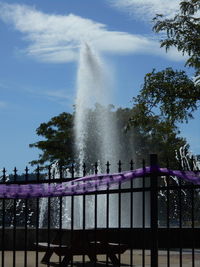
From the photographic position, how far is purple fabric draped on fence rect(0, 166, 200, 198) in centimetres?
825

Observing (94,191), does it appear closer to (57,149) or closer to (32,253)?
(32,253)

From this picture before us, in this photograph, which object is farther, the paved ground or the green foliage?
the green foliage

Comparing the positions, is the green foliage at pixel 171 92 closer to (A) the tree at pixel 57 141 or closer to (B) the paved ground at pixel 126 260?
(B) the paved ground at pixel 126 260

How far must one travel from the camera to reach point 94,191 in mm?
8438

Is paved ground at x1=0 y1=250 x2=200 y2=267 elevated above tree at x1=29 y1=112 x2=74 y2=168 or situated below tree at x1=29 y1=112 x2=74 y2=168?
below

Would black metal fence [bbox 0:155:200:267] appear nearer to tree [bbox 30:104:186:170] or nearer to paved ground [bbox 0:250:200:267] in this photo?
paved ground [bbox 0:250:200:267]

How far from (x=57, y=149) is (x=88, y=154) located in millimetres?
2747

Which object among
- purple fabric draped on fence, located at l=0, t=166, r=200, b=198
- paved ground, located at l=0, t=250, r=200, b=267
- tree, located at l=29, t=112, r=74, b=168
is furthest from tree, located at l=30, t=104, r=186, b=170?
→ purple fabric draped on fence, located at l=0, t=166, r=200, b=198

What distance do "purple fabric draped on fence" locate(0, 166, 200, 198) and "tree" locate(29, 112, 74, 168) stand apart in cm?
4484

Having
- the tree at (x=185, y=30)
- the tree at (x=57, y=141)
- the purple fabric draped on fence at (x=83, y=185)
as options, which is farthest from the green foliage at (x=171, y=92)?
the tree at (x=57, y=141)

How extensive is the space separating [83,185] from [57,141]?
46330 mm

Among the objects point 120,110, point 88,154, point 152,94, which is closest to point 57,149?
point 88,154

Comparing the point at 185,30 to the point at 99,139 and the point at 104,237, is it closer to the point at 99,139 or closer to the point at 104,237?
the point at 104,237

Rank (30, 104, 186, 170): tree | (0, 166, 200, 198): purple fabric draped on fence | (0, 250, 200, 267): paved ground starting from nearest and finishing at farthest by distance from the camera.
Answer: (0, 166, 200, 198): purple fabric draped on fence, (0, 250, 200, 267): paved ground, (30, 104, 186, 170): tree
